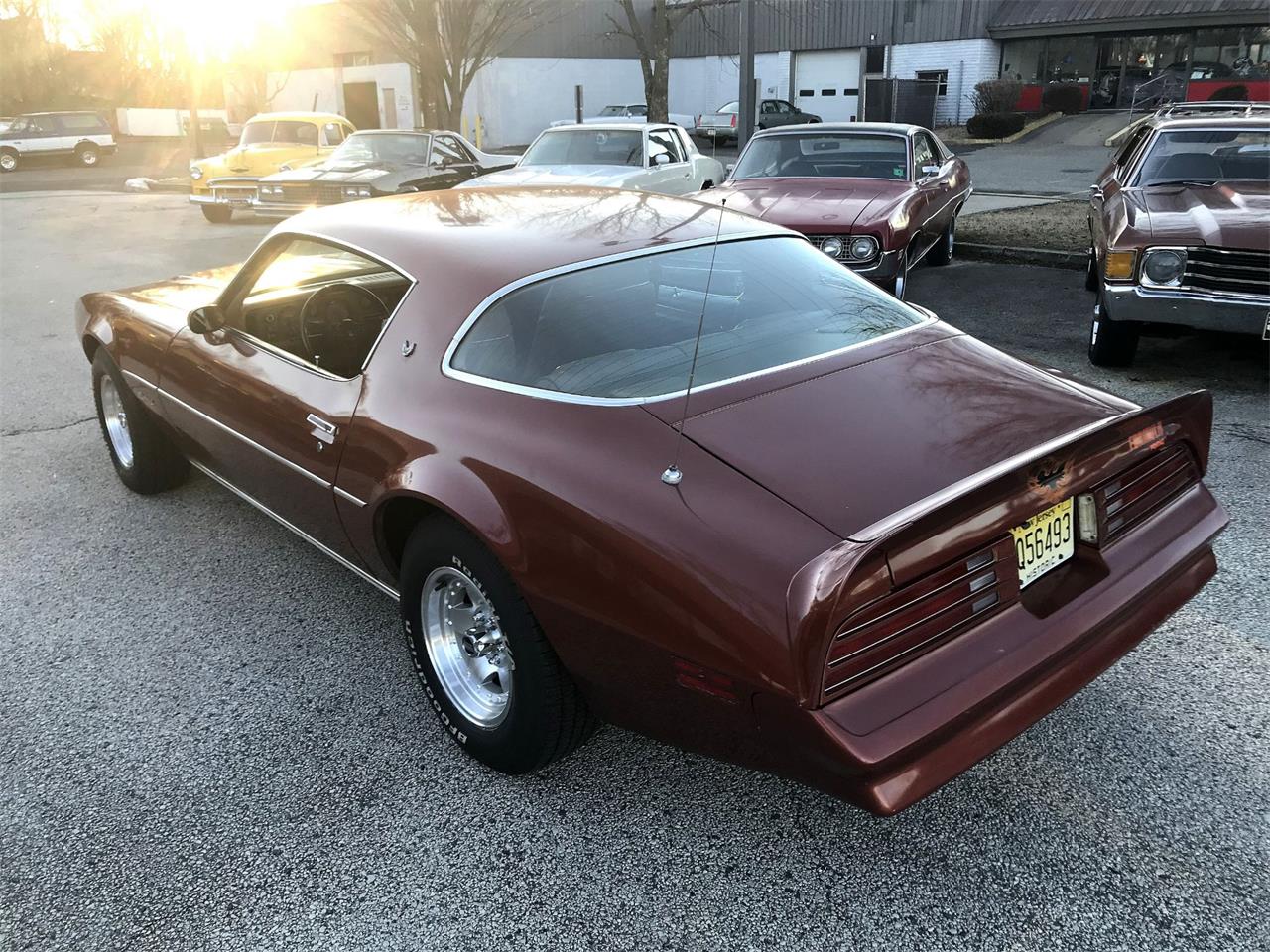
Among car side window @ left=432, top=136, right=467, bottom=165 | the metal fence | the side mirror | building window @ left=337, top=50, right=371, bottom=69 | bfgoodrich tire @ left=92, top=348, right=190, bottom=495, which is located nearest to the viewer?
the side mirror

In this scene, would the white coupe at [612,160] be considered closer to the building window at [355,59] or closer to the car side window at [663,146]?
the car side window at [663,146]

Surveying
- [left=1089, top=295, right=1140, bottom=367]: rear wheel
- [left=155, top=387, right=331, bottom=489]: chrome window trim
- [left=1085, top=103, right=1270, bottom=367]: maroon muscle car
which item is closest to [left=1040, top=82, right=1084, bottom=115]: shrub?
[left=1085, top=103, right=1270, bottom=367]: maroon muscle car

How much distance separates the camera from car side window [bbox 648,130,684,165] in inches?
450

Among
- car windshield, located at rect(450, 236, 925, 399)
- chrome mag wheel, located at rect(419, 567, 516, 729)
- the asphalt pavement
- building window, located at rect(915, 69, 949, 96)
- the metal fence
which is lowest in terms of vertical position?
the asphalt pavement

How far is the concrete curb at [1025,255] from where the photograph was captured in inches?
386

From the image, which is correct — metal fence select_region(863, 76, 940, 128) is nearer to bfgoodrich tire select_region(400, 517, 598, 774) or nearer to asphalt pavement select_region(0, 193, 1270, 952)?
asphalt pavement select_region(0, 193, 1270, 952)

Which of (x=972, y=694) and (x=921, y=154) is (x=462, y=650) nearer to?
(x=972, y=694)

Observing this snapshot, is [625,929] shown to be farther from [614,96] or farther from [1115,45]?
[614,96]

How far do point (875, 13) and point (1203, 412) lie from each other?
36.6 m

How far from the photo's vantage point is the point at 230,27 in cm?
3603

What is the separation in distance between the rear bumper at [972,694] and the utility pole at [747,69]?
11.8 metres

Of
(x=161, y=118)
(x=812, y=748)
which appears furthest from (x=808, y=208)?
(x=161, y=118)

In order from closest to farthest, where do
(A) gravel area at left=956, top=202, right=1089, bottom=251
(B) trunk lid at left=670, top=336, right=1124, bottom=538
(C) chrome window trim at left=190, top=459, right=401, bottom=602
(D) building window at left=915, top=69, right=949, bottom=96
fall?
(B) trunk lid at left=670, top=336, right=1124, bottom=538, (C) chrome window trim at left=190, top=459, right=401, bottom=602, (A) gravel area at left=956, top=202, right=1089, bottom=251, (D) building window at left=915, top=69, right=949, bottom=96

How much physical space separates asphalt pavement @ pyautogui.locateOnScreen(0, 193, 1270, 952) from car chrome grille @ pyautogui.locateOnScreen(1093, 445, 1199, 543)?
0.67 meters
